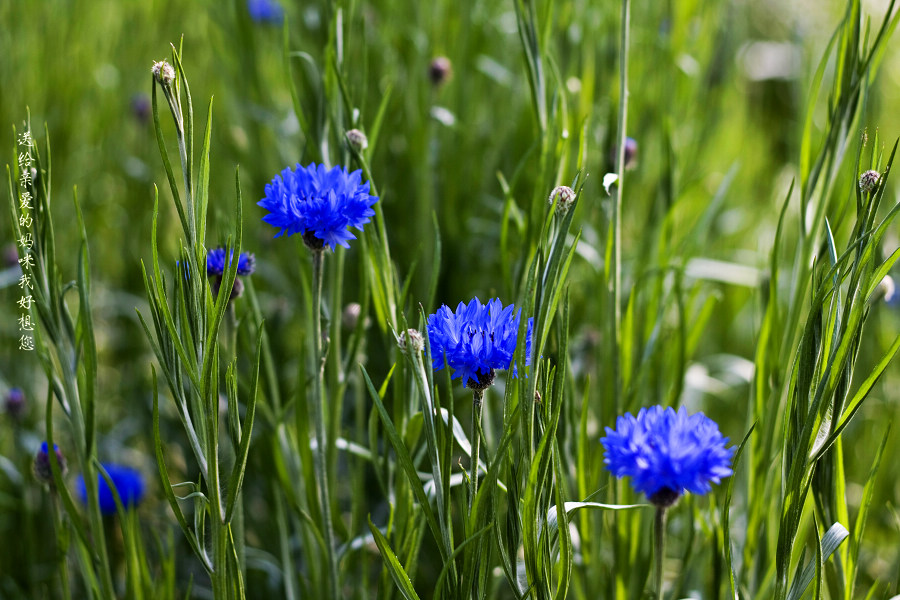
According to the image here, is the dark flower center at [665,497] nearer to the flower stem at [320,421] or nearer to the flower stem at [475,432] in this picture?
the flower stem at [475,432]

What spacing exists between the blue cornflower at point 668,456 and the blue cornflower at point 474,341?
92 millimetres

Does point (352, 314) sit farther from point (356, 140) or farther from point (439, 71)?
point (439, 71)

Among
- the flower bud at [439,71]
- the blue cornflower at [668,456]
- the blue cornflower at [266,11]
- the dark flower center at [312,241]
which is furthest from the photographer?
the blue cornflower at [266,11]

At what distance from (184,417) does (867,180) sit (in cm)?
55

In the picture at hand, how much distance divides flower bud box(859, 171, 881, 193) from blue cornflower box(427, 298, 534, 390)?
28 cm

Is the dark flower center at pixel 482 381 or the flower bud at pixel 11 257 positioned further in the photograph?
the flower bud at pixel 11 257

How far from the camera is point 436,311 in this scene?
948 millimetres

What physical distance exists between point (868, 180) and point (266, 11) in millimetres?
1654

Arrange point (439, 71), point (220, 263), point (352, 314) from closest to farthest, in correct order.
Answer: point (220, 263) → point (352, 314) → point (439, 71)

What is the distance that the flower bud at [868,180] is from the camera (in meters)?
0.58

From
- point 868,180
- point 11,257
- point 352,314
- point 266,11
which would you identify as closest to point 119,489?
point 11,257

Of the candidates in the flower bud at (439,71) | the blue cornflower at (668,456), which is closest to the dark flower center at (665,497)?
the blue cornflower at (668,456)

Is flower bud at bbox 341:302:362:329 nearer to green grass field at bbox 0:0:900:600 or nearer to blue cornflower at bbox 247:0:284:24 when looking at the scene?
green grass field at bbox 0:0:900:600

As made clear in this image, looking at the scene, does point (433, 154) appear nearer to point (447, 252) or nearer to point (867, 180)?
point (447, 252)
